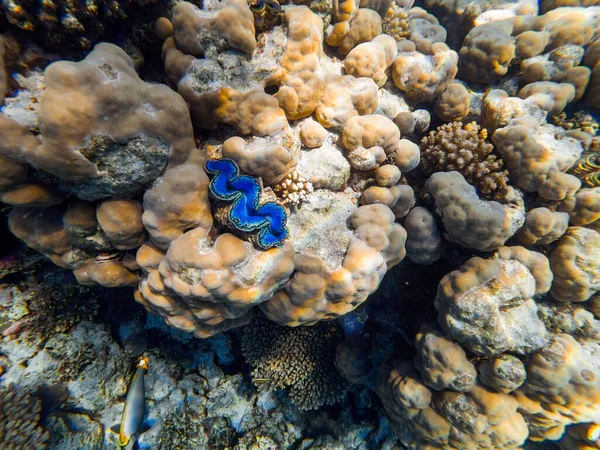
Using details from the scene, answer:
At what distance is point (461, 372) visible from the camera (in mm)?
3295

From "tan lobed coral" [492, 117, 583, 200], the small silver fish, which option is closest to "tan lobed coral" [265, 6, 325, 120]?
"tan lobed coral" [492, 117, 583, 200]

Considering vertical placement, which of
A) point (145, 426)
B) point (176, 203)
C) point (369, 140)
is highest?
point (369, 140)

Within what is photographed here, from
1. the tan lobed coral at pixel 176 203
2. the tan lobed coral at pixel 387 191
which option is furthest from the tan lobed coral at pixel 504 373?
the tan lobed coral at pixel 176 203

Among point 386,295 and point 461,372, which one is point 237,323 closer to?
point 386,295

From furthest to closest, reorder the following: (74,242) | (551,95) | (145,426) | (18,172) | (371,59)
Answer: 1. (145,426)
2. (551,95)
3. (371,59)
4. (74,242)
5. (18,172)

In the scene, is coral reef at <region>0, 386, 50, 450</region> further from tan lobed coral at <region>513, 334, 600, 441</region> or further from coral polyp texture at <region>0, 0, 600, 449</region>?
tan lobed coral at <region>513, 334, 600, 441</region>

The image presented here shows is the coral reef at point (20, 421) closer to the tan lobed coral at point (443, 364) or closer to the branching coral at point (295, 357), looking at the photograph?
the branching coral at point (295, 357)

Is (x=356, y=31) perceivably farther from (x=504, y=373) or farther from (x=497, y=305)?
(x=504, y=373)

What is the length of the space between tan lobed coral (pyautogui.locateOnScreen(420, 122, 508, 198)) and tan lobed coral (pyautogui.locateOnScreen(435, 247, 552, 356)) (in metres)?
0.95

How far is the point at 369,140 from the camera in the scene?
3072mm

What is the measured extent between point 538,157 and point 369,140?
209 centimetres

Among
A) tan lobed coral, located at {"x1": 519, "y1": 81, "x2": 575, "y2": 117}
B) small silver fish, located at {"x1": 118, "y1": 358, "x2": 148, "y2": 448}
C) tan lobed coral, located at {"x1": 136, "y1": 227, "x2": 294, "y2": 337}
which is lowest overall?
small silver fish, located at {"x1": 118, "y1": 358, "x2": 148, "y2": 448}

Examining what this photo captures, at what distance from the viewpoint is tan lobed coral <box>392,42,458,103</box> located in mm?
3635

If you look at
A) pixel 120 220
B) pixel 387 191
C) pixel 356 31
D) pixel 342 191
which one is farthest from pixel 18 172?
pixel 356 31
